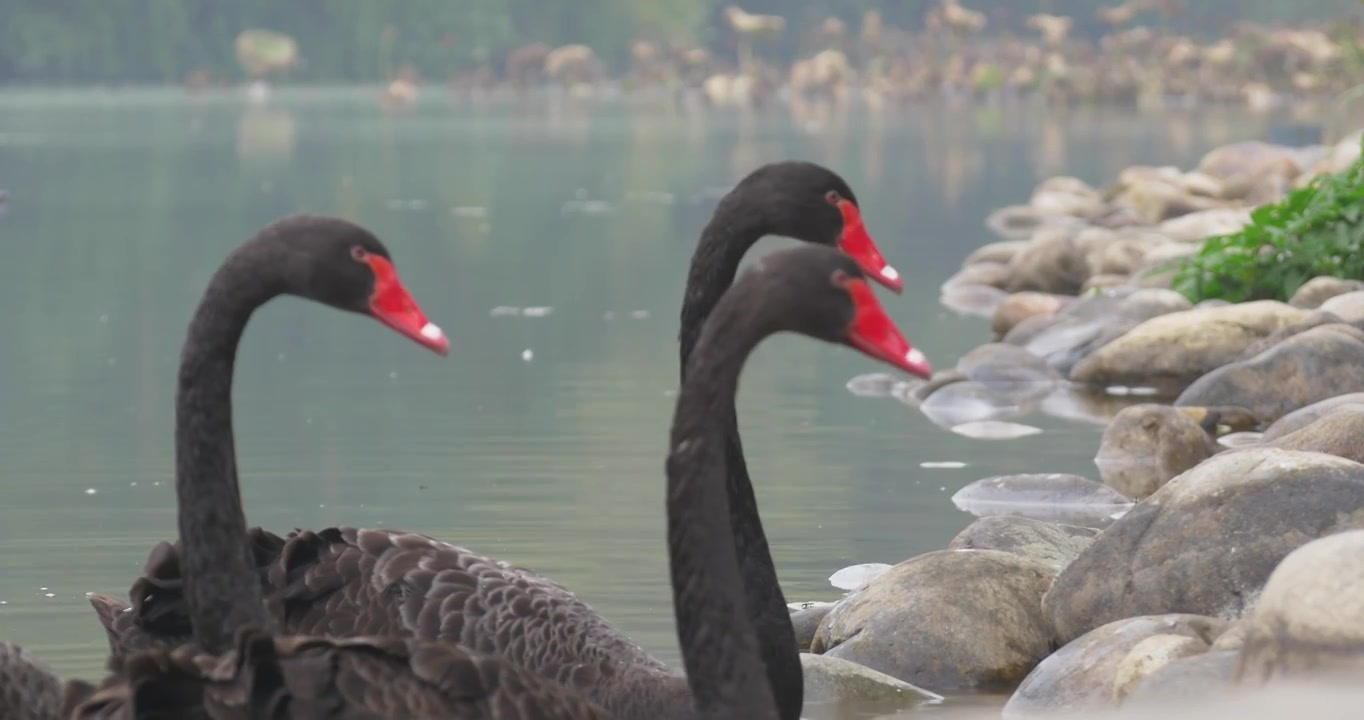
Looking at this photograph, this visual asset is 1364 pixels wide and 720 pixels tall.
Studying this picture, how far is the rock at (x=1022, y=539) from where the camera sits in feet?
24.5

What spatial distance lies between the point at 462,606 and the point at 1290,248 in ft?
27.1

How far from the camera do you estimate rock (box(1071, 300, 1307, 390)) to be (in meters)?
11.6

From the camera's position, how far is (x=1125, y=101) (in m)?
61.4

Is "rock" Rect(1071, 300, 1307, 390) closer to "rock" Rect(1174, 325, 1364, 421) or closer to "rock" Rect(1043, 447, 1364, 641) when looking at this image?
"rock" Rect(1174, 325, 1364, 421)

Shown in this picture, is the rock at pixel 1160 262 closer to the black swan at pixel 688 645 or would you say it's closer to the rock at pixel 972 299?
the rock at pixel 972 299

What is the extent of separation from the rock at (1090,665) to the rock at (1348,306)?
5.30 m

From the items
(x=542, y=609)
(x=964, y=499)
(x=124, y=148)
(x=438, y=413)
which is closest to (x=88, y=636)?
(x=542, y=609)

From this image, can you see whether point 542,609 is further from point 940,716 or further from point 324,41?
point 324,41

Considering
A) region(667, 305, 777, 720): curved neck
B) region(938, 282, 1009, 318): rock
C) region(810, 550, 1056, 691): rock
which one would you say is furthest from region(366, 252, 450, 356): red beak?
region(938, 282, 1009, 318): rock

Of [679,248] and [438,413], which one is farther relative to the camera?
[679,248]

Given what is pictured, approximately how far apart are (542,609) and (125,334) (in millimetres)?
9830

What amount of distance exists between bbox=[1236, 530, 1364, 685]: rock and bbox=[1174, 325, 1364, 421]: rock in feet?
16.2

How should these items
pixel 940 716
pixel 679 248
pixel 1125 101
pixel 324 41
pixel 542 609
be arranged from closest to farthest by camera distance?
1. pixel 542 609
2. pixel 940 716
3. pixel 679 248
4. pixel 1125 101
5. pixel 324 41

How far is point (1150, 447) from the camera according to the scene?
953cm
